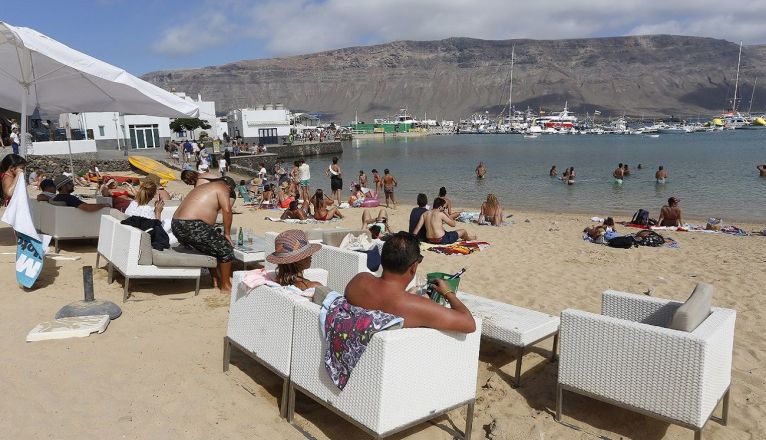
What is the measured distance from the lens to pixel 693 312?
2.68m

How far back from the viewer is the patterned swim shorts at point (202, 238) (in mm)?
4859

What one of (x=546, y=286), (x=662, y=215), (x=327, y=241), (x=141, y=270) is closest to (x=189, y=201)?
(x=141, y=270)

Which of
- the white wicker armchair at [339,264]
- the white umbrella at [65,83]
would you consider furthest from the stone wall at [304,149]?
the white wicker armchair at [339,264]

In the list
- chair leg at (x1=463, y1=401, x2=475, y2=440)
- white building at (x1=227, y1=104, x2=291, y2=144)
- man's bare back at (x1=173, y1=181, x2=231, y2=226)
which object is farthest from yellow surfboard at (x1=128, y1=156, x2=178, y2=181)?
white building at (x1=227, y1=104, x2=291, y2=144)

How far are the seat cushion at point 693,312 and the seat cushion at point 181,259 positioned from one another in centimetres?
390

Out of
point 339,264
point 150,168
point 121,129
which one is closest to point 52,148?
point 150,168

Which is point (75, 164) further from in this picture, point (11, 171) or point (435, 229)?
point (435, 229)

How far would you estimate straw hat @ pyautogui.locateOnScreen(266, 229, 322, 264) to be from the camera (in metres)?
3.16

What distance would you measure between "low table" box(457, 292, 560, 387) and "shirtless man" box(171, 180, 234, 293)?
8.07 feet

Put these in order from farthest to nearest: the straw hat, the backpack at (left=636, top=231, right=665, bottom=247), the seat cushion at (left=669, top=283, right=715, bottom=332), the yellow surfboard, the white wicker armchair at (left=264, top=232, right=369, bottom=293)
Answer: the yellow surfboard → the backpack at (left=636, top=231, right=665, bottom=247) → the white wicker armchair at (left=264, top=232, right=369, bottom=293) → the straw hat → the seat cushion at (left=669, top=283, right=715, bottom=332)

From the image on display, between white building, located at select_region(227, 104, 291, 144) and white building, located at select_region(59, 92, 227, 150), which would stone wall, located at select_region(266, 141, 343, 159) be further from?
white building, located at select_region(59, 92, 227, 150)

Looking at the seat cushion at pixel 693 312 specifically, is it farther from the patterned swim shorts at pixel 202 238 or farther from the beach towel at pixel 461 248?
the beach towel at pixel 461 248

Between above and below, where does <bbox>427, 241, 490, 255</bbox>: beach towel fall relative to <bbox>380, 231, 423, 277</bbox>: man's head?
below

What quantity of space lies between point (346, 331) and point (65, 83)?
7.11 m
